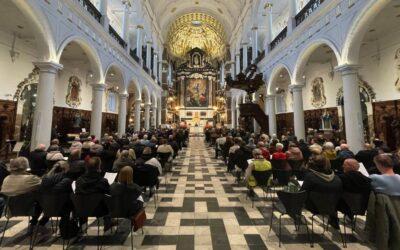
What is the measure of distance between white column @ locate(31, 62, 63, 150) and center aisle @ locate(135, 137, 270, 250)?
14.8 feet

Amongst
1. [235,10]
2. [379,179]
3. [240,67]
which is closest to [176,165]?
[379,179]

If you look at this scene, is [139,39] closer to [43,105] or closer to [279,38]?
[279,38]

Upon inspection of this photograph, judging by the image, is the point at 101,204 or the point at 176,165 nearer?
the point at 101,204

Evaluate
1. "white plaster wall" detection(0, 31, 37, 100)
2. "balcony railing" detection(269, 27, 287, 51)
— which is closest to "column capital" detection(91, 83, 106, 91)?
"white plaster wall" detection(0, 31, 37, 100)

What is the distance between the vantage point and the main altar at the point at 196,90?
1501 inches

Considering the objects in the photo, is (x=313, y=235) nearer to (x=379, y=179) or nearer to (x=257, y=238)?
(x=257, y=238)

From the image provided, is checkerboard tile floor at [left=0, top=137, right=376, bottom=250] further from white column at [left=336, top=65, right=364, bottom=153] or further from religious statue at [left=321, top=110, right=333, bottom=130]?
religious statue at [left=321, top=110, right=333, bottom=130]

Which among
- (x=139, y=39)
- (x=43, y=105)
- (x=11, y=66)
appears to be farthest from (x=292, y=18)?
(x=11, y=66)

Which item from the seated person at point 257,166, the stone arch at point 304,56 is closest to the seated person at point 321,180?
the seated person at point 257,166

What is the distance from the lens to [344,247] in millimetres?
3150

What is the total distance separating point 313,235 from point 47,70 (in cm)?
870

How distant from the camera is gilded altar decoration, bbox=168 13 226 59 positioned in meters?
31.7

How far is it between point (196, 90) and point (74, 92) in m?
26.2

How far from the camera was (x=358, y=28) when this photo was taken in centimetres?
684
